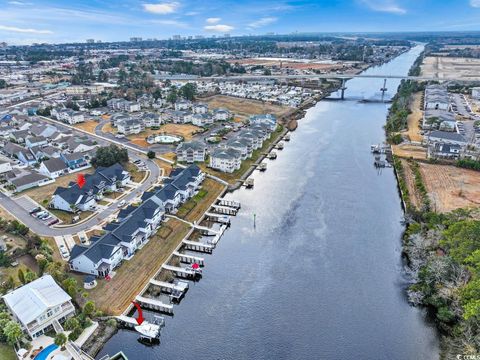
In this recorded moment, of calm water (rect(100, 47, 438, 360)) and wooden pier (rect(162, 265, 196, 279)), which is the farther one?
wooden pier (rect(162, 265, 196, 279))

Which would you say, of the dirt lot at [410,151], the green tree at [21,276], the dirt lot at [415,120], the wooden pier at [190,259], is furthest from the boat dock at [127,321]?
the dirt lot at [415,120]

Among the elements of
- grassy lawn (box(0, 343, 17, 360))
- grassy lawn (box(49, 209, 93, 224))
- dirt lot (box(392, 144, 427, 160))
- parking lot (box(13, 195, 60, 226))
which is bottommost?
grassy lawn (box(0, 343, 17, 360))

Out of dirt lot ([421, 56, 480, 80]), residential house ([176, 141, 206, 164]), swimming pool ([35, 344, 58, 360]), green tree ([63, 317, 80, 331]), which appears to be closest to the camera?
swimming pool ([35, 344, 58, 360])

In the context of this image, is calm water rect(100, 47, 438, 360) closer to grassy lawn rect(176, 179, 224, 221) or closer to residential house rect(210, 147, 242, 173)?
grassy lawn rect(176, 179, 224, 221)

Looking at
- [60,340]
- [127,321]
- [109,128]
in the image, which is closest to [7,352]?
[60,340]

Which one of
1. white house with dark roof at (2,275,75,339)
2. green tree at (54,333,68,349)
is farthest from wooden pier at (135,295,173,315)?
green tree at (54,333,68,349)

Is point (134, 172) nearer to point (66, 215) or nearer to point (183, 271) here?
point (66, 215)
